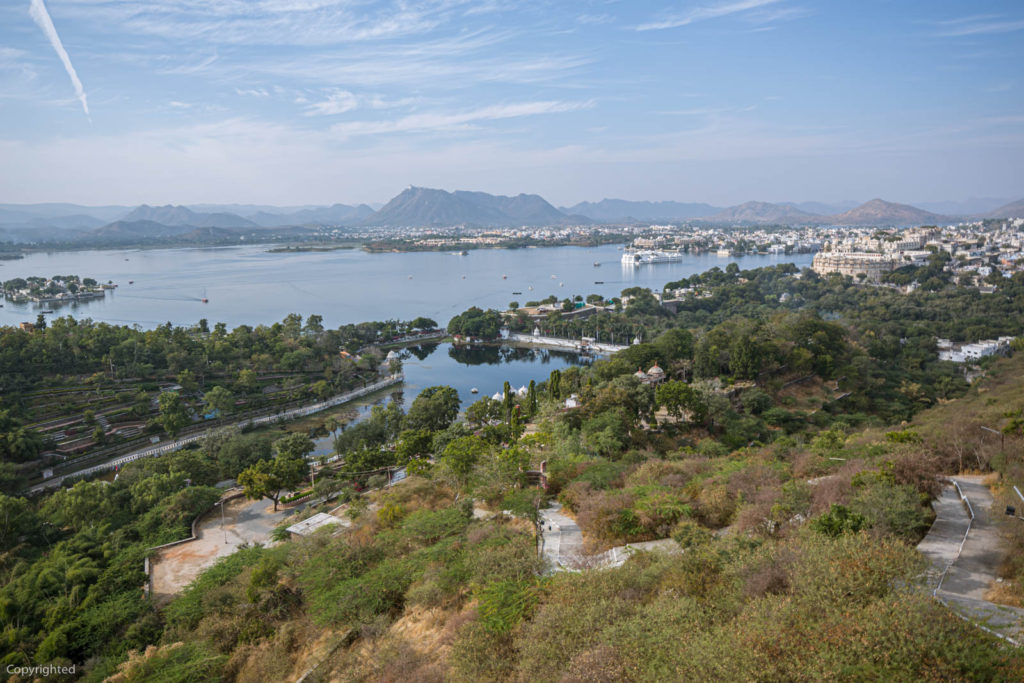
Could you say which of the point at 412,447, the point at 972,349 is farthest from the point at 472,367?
the point at 972,349

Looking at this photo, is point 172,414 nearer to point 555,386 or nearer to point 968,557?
point 555,386

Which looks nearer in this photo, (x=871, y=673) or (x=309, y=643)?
(x=871, y=673)

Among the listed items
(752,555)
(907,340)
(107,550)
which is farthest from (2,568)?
(907,340)

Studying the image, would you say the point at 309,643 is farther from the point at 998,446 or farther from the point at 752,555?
the point at 998,446

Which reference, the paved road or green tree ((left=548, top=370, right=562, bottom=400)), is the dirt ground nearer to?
the paved road

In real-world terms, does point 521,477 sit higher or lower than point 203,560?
higher

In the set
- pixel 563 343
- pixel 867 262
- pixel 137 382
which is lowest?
pixel 563 343

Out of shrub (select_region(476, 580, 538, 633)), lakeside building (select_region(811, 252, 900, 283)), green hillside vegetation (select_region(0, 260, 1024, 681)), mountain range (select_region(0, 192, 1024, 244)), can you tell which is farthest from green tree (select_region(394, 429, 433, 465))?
mountain range (select_region(0, 192, 1024, 244))
